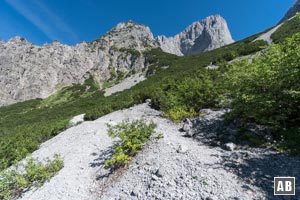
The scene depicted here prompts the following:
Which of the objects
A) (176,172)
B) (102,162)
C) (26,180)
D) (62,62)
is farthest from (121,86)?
(176,172)

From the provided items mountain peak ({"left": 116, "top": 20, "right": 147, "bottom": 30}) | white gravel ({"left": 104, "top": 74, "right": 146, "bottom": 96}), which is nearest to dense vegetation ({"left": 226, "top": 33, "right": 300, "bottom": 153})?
white gravel ({"left": 104, "top": 74, "right": 146, "bottom": 96})

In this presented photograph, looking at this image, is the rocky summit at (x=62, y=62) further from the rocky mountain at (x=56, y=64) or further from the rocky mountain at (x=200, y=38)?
the rocky mountain at (x=200, y=38)

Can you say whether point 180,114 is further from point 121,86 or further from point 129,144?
point 121,86

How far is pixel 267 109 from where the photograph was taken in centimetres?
930

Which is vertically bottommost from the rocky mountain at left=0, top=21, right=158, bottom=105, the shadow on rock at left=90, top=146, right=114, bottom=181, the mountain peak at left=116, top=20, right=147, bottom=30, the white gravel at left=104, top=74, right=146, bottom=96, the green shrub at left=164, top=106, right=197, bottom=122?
the shadow on rock at left=90, top=146, right=114, bottom=181

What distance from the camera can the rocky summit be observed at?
272ft

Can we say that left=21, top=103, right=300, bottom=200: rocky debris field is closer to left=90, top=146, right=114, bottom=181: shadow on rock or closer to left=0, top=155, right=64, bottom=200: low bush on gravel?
left=90, top=146, right=114, bottom=181: shadow on rock

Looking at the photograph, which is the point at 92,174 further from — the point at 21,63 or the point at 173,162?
the point at 21,63

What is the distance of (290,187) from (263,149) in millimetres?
2388

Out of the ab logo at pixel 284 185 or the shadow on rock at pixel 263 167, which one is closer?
the ab logo at pixel 284 185

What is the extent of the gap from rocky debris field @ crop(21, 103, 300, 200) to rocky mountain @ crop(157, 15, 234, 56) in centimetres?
13477

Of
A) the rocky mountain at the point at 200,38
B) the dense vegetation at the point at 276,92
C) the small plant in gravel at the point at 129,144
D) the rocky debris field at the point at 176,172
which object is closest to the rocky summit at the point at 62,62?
the rocky mountain at the point at 200,38

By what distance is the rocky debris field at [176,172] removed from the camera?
6.32 meters

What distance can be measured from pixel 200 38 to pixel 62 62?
304 ft
